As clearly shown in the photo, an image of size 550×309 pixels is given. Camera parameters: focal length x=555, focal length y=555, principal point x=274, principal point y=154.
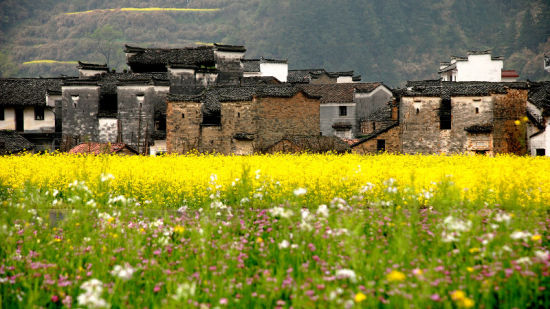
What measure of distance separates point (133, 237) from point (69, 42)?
413ft

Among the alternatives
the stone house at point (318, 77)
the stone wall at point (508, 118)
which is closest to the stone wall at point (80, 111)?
the stone house at point (318, 77)

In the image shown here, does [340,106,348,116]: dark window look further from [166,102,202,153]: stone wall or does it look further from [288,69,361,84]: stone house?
[166,102,202,153]: stone wall

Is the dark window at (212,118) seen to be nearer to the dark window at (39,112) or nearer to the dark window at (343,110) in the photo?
the dark window at (343,110)

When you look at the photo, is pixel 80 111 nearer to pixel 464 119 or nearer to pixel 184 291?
pixel 464 119

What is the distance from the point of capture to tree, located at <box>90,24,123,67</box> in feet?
387

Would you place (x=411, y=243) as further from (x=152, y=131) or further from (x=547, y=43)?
(x=547, y=43)

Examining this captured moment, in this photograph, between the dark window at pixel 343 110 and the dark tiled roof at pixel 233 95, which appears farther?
the dark window at pixel 343 110

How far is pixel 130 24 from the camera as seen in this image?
137 meters

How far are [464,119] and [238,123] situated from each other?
12.9m

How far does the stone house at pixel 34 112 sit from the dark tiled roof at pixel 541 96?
3446cm

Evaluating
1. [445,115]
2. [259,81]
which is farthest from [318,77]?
[445,115]

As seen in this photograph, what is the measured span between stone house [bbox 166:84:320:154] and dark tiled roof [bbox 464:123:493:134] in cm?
905

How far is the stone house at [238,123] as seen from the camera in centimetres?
3278

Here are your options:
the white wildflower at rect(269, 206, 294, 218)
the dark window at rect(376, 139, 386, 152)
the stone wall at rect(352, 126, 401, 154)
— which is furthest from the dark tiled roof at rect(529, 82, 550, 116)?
the white wildflower at rect(269, 206, 294, 218)
